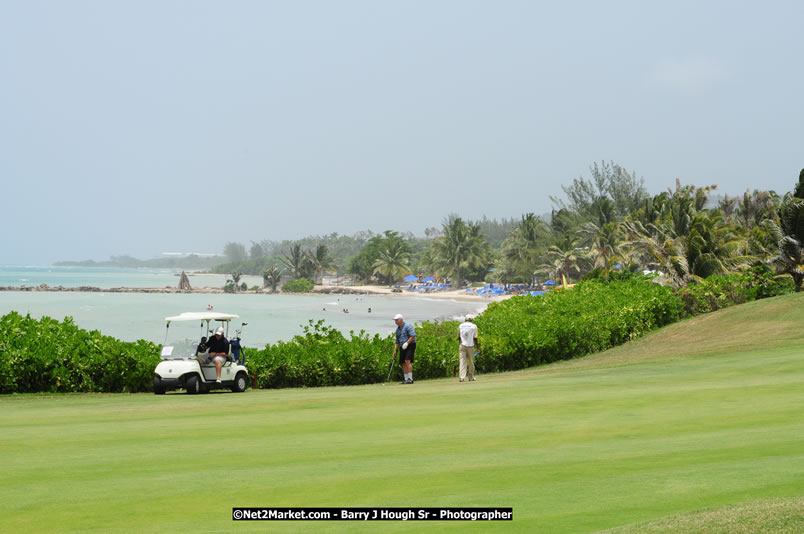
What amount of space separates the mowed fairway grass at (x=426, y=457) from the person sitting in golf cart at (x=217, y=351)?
2141 mm

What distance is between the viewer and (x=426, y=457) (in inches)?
398

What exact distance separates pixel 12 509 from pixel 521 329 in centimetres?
2420

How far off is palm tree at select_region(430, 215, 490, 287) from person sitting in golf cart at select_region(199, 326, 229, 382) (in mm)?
Result: 133652

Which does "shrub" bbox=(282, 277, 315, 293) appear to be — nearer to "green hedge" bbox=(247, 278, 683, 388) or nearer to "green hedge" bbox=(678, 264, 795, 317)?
"green hedge" bbox=(247, 278, 683, 388)

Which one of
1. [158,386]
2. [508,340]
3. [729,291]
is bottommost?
[158,386]

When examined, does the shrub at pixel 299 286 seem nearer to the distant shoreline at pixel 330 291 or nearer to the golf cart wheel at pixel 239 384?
the distant shoreline at pixel 330 291

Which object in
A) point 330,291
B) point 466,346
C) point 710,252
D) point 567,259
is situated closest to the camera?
point 466,346

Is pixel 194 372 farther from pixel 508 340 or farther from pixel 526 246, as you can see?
pixel 526 246

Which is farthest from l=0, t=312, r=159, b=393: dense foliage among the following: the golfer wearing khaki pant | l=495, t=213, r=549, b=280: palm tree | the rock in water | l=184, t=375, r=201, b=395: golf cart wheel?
the rock in water

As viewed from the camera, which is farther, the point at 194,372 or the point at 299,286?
the point at 299,286

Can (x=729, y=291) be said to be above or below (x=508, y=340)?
above

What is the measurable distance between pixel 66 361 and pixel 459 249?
448 feet

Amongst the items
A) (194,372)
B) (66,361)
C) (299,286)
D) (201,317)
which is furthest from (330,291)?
(194,372)

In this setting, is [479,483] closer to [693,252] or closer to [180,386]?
[180,386]
